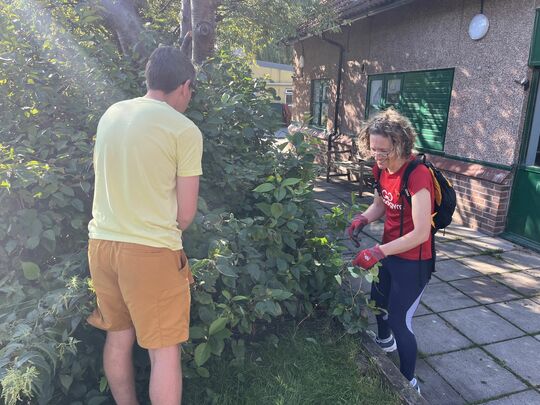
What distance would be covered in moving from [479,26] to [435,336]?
166 inches

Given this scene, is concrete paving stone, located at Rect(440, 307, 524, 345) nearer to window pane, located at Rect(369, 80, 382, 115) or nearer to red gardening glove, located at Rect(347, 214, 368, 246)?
red gardening glove, located at Rect(347, 214, 368, 246)

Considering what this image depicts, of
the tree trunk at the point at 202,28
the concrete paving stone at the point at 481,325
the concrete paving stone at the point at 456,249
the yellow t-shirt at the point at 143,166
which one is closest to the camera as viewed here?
the yellow t-shirt at the point at 143,166

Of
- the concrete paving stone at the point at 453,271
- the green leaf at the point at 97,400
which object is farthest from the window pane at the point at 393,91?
the green leaf at the point at 97,400

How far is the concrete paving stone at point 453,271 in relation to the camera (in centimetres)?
426

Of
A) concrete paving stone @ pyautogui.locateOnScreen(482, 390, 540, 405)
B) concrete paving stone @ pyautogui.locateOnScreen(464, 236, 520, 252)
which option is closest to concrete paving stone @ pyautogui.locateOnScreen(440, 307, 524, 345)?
concrete paving stone @ pyautogui.locateOnScreen(482, 390, 540, 405)

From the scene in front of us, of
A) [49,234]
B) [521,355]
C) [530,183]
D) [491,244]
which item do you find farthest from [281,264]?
[530,183]

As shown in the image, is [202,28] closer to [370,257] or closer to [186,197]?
[186,197]

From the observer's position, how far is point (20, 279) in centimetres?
212

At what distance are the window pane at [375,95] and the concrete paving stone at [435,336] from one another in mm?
5514

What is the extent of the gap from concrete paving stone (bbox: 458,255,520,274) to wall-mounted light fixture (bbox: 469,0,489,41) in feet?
9.35

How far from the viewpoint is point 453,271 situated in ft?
14.4

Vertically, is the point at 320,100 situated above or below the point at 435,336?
above

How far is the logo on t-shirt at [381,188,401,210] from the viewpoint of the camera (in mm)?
2436

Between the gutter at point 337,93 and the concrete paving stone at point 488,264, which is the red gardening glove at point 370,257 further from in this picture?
the gutter at point 337,93
